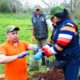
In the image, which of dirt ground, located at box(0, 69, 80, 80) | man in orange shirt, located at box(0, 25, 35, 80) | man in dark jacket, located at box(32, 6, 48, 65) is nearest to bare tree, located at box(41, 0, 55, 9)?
man in dark jacket, located at box(32, 6, 48, 65)

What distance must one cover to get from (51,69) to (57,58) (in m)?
3.02

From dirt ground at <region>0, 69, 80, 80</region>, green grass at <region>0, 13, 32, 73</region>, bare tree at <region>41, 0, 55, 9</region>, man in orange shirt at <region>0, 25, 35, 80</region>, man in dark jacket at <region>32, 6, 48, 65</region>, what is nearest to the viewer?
man in orange shirt at <region>0, 25, 35, 80</region>

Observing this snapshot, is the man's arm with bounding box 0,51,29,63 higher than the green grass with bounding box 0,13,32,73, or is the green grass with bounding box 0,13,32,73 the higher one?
the man's arm with bounding box 0,51,29,63

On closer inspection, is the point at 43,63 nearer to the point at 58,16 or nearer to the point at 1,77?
the point at 1,77

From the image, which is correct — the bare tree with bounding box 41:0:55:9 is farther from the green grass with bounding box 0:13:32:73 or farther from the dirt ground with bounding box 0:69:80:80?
the dirt ground with bounding box 0:69:80:80

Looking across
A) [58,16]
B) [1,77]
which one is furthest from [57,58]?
[1,77]

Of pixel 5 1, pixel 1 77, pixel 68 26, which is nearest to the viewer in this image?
pixel 68 26

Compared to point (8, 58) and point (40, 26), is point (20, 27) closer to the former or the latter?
point (40, 26)

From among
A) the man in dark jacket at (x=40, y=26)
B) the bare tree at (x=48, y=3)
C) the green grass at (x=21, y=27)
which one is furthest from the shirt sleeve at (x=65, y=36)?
the bare tree at (x=48, y=3)

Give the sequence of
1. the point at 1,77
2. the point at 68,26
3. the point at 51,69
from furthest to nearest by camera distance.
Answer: the point at 51,69 → the point at 1,77 → the point at 68,26

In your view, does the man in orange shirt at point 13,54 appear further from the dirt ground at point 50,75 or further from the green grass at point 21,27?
the green grass at point 21,27

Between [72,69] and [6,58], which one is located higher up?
[6,58]

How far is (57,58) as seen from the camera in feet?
16.8

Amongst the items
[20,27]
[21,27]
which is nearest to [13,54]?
[20,27]
